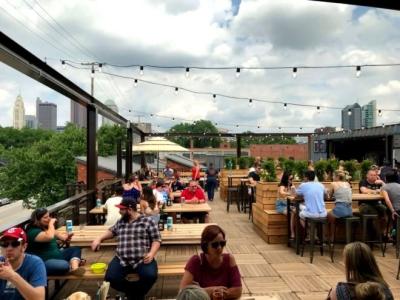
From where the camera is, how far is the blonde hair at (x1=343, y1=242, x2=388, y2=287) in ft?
8.60

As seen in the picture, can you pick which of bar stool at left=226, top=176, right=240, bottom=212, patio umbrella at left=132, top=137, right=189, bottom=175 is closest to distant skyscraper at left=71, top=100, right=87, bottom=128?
patio umbrella at left=132, top=137, right=189, bottom=175

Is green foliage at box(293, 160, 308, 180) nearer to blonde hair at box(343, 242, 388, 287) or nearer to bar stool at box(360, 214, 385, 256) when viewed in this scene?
bar stool at box(360, 214, 385, 256)

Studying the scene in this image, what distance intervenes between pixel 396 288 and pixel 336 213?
183 centimetres

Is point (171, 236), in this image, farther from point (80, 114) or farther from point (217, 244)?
point (80, 114)

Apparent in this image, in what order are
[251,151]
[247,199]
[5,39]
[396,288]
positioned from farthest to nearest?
[251,151] < [247,199] < [396,288] < [5,39]

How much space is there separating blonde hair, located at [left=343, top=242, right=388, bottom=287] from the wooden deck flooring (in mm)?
2164

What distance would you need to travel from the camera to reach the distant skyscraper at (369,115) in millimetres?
25675

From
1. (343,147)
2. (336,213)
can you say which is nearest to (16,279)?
(336,213)

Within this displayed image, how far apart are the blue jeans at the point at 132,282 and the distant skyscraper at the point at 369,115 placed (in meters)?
24.2

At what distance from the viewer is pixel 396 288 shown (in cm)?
496

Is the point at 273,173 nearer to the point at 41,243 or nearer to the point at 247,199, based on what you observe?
the point at 247,199

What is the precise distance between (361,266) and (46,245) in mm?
2948

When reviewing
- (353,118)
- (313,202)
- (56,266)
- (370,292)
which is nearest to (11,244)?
(56,266)

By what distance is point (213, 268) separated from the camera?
117 inches
